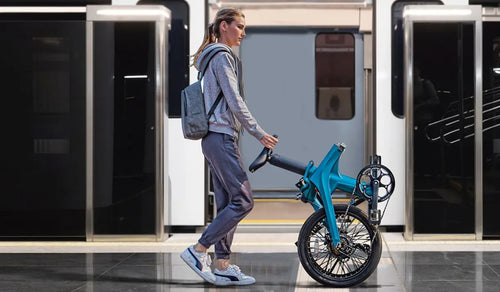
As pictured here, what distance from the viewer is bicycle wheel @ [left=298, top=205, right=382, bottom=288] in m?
4.78

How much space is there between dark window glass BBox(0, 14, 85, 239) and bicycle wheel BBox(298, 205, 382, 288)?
2.76 metres

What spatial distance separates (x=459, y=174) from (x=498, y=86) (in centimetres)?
79

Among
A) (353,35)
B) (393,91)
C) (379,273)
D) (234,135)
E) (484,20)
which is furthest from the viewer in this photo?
(353,35)

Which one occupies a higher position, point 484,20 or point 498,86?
point 484,20

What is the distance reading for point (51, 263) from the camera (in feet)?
19.1

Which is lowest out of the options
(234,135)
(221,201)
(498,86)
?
(221,201)

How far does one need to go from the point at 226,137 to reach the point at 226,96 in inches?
9.3

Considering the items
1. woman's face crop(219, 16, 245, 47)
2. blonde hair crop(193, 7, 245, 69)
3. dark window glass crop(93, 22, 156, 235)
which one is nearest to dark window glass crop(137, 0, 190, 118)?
dark window glass crop(93, 22, 156, 235)

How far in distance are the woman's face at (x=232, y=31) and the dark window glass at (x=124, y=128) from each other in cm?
208

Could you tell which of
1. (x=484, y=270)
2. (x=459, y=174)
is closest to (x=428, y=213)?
(x=459, y=174)

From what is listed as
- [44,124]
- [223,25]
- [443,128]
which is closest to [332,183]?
[223,25]

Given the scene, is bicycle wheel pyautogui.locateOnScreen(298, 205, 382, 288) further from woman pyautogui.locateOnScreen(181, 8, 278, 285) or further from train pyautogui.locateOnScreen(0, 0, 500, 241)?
train pyautogui.locateOnScreen(0, 0, 500, 241)

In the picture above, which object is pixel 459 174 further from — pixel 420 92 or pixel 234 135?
pixel 234 135

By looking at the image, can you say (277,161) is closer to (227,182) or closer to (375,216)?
(227,182)
